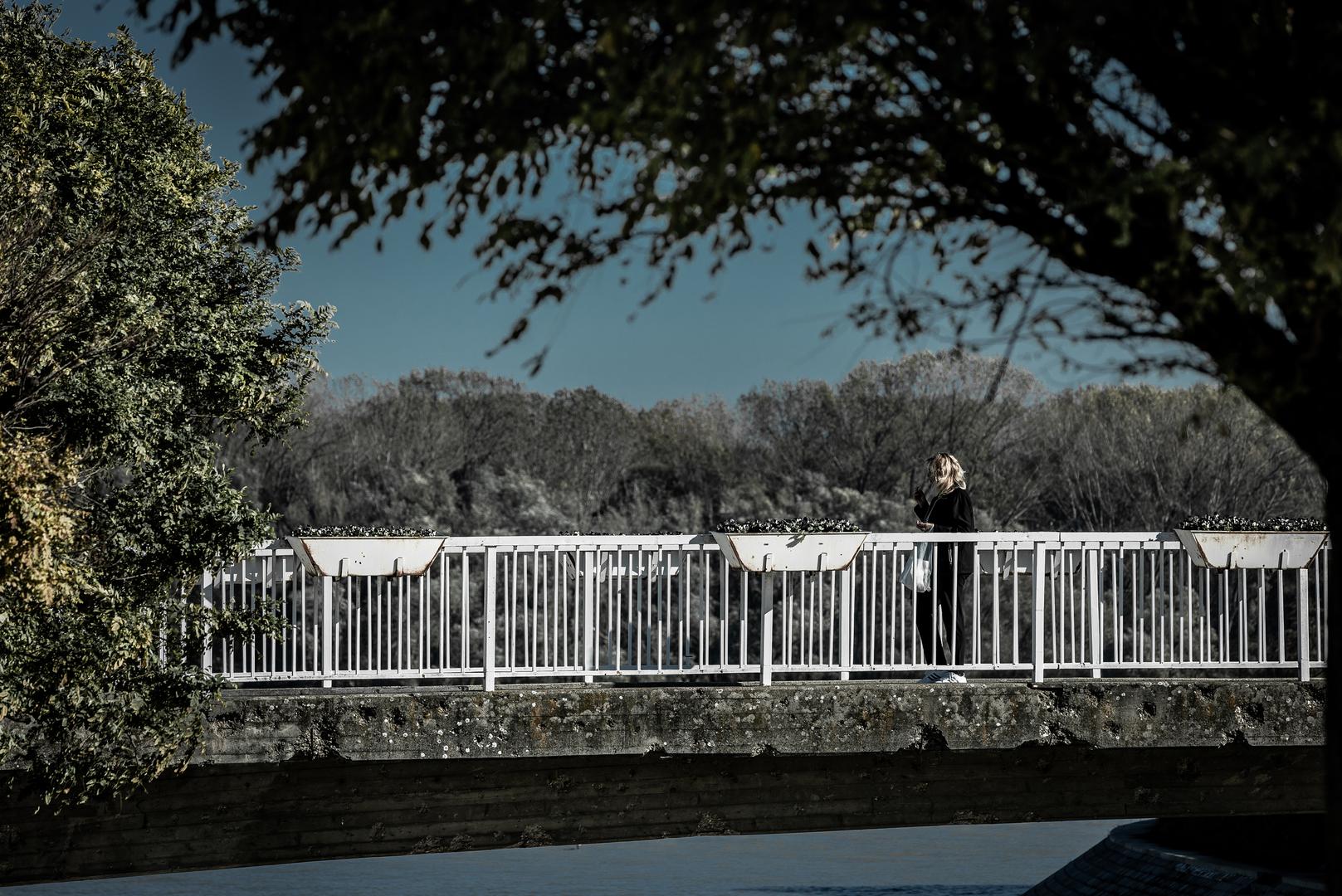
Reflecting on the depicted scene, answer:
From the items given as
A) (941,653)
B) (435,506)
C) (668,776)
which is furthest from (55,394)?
(435,506)

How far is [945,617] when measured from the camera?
456 inches

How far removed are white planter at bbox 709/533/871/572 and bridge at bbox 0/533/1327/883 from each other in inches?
6.4

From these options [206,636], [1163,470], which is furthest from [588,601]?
[1163,470]

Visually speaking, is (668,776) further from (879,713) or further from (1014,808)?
(1014,808)

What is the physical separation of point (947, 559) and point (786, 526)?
1.39 m

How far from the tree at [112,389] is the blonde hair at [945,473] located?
493 centimetres

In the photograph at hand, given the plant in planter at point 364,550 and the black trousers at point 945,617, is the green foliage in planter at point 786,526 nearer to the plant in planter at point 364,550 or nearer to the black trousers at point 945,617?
the black trousers at point 945,617

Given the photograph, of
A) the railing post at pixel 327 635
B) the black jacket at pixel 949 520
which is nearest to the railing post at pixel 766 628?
the black jacket at pixel 949 520

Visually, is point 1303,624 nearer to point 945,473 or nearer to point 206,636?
point 945,473

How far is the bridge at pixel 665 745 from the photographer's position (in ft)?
33.4

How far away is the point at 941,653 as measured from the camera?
40.8 ft

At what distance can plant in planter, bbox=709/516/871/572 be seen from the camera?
35.7ft

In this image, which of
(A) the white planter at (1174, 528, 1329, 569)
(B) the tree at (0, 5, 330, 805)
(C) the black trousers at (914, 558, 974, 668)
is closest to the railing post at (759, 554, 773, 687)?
(C) the black trousers at (914, 558, 974, 668)

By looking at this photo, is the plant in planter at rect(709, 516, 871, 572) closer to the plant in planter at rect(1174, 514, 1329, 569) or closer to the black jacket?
the black jacket
